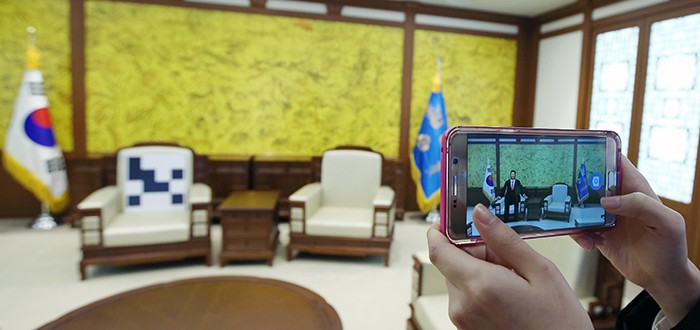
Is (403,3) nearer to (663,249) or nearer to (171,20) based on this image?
(171,20)

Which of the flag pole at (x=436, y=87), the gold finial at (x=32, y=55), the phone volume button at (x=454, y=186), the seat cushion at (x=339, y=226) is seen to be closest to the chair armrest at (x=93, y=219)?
the seat cushion at (x=339, y=226)

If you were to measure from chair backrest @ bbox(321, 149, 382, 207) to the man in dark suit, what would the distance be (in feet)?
10.0

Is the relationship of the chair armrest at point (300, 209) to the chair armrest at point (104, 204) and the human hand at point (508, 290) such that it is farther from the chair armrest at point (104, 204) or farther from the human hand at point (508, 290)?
the human hand at point (508, 290)

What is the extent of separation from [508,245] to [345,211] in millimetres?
3154

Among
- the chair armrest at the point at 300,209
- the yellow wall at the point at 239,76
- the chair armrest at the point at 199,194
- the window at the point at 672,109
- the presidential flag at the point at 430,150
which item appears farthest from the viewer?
the presidential flag at the point at 430,150

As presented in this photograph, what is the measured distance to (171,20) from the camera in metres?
4.32

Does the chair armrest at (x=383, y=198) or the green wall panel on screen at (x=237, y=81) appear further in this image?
the green wall panel on screen at (x=237, y=81)

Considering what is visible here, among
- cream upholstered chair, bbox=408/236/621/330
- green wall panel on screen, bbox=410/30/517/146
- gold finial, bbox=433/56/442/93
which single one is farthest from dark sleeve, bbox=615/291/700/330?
green wall panel on screen, bbox=410/30/517/146

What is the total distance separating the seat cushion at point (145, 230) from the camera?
2.87 m

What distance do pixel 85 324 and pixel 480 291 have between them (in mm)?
1791

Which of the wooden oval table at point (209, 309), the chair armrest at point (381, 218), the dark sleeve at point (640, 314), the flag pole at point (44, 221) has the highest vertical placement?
the dark sleeve at point (640, 314)

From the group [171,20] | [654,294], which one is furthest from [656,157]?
[171,20]

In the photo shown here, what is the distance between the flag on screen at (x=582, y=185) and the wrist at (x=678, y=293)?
0.16m

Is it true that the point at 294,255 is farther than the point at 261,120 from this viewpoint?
No
